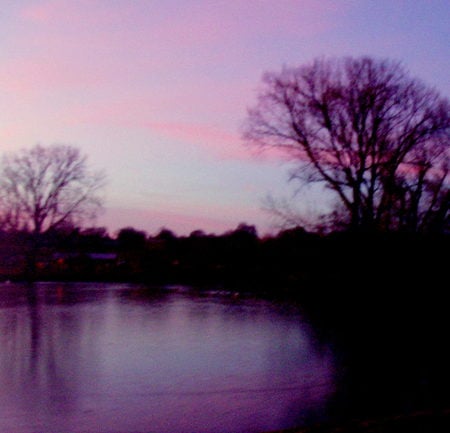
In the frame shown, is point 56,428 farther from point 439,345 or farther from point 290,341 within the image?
point 439,345

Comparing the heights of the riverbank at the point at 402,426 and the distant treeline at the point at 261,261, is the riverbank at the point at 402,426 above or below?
below

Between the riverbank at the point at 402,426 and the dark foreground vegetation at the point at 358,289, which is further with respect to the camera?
the dark foreground vegetation at the point at 358,289

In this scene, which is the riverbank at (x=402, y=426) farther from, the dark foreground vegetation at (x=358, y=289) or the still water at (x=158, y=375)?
the still water at (x=158, y=375)

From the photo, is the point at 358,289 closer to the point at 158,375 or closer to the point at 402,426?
the point at 158,375

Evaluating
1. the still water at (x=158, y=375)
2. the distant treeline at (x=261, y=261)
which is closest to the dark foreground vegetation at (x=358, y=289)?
the distant treeline at (x=261, y=261)

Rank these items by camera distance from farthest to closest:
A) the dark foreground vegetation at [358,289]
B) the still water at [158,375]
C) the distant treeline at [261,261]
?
1. the distant treeline at [261,261]
2. the dark foreground vegetation at [358,289]
3. the still water at [158,375]

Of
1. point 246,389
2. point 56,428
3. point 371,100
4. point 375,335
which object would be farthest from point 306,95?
point 56,428

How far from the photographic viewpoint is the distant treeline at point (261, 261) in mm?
29438

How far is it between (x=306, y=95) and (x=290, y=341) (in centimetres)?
2451

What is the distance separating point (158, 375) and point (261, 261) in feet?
98.5

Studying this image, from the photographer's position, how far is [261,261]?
141 ft

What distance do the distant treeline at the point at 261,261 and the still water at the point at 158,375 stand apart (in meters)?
7.59

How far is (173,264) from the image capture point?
205 ft

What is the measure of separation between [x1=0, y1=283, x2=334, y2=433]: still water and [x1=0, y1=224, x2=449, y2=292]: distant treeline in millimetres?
7592
